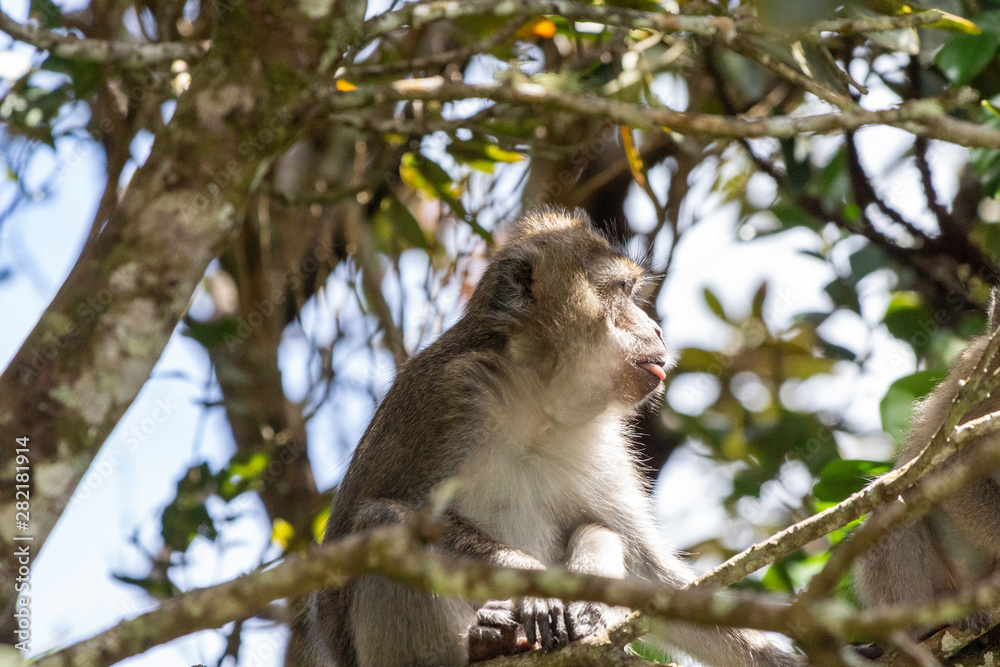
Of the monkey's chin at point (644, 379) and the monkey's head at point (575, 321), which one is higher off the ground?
the monkey's head at point (575, 321)

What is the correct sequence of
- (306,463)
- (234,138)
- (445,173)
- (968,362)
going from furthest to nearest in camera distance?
(306,463) → (445,173) → (968,362) → (234,138)

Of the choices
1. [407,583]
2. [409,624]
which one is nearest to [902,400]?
[409,624]

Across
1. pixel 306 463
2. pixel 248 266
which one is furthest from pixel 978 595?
pixel 248 266

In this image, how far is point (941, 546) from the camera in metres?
4.44

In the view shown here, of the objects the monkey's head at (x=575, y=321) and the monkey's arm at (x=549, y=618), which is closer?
the monkey's arm at (x=549, y=618)

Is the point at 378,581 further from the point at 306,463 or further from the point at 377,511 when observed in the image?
the point at 306,463

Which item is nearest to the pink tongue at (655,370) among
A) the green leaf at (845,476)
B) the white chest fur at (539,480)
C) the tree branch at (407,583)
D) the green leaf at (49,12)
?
the white chest fur at (539,480)

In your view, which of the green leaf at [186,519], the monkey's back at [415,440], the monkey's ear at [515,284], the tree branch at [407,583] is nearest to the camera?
the tree branch at [407,583]

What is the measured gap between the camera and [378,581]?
13.5ft

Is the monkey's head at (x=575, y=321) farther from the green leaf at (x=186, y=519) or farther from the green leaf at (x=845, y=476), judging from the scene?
the green leaf at (x=186, y=519)

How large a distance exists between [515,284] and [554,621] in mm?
1761

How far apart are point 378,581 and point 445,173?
336 cm

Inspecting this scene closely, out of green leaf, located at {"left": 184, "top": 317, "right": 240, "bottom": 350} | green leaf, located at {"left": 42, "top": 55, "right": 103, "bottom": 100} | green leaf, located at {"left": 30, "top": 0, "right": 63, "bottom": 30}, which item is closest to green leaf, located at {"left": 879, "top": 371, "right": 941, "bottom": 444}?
green leaf, located at {"left": 184, "top": 317, "right": 240, "bottom": 350}

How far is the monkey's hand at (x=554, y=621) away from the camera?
12.4 feet
